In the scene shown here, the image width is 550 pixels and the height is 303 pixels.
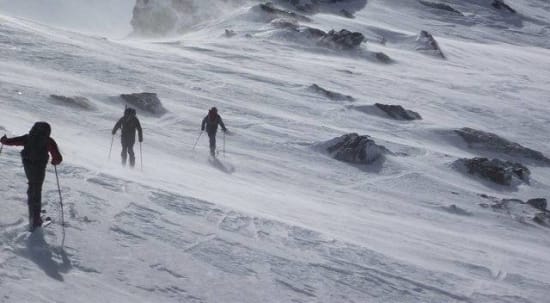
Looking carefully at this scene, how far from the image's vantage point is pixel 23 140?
8.85 metres

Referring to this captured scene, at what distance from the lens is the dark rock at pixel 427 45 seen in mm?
51281

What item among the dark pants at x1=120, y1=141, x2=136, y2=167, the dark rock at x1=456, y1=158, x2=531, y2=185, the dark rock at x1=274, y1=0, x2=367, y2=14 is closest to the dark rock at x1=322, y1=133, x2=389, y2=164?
the dark rock at x1=456, y1=158, x2=531, y2=185

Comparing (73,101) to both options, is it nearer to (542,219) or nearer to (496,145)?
(542,219)

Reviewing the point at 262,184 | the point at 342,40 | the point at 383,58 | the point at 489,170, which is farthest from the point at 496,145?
the point at 342,40

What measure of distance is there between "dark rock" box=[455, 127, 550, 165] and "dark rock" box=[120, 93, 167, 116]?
1356cm

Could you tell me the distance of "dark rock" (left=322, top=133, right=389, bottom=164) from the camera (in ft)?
73.6

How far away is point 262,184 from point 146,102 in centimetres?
953

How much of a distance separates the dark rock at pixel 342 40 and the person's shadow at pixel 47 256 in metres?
41.3

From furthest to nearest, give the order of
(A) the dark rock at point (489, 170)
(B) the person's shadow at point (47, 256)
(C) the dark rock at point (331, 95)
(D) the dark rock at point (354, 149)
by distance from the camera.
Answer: (C) the dark rock at point (331, 95), (A) the dark rock at point (489, 170), (D) the dark rock at point (354, 149), (B) the person's shadow at point (47, 256)

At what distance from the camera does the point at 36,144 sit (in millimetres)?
8781

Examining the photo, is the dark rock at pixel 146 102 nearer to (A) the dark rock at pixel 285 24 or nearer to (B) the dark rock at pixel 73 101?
(B) the dark rock at pixel 73 101

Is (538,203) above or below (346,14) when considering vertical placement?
below

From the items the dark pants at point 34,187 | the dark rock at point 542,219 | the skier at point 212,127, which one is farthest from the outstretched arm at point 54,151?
the dark rock at point 542,219

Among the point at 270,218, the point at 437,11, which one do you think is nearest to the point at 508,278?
the point at 270,218
